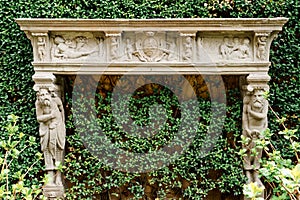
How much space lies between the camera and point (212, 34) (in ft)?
13.4

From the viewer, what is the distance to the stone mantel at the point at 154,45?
3.97 metres

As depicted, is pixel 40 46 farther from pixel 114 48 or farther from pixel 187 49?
pixel 187 49

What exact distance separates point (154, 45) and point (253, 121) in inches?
49.8

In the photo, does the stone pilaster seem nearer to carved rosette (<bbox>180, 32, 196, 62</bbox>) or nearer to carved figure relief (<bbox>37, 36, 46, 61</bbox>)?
carved rosette (<bbox>180, 32, 196, 62</bbox>)

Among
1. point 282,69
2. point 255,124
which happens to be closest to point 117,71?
point 255,124

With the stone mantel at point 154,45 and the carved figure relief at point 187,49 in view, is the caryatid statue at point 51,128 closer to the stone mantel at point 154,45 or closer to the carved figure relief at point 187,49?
the stone mantel at point 154,45

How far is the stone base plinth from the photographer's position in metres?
4.11

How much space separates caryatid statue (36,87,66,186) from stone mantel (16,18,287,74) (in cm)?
28

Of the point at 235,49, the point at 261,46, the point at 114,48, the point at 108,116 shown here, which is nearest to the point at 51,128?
the point at 108,116

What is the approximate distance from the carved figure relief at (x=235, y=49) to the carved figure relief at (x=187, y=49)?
319 mm

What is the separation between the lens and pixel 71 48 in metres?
4.07

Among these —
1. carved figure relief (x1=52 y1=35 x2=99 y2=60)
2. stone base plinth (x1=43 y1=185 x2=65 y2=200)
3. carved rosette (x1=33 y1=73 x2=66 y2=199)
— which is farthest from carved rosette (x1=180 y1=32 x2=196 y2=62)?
stone base plinth (x1=43 y1=185 x2=65 y2=200)

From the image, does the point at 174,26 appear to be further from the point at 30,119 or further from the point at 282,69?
the point at 30,119

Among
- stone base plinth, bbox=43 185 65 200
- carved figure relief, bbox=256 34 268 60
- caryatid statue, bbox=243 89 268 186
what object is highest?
carved figure relief, bbox=256 34 268 60
